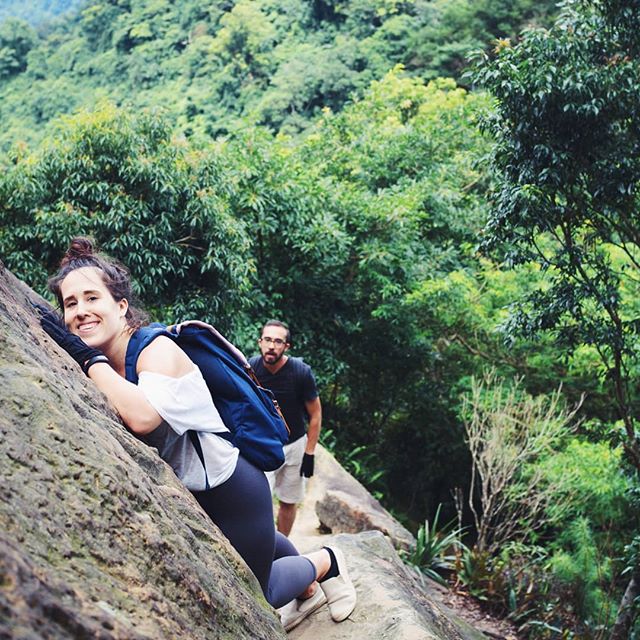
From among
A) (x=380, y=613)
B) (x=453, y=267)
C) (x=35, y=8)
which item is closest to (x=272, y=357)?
(x=380, y=613)

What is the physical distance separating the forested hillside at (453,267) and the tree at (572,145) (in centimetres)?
2

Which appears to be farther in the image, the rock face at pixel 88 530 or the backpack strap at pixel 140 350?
the backpack strap at pixel 140 350

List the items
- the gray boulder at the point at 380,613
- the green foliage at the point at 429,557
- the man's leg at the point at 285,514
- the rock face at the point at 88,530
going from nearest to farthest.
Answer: the rock face at the point at 88,530 < the gray boulder at the point at 380,613 < the man's leg at the point at 285,514 < the green foliage at the point at 429,557

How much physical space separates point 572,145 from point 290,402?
2969 millimetres

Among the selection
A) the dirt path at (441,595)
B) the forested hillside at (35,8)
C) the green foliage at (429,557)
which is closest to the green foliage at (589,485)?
the green foliage at (429,557)

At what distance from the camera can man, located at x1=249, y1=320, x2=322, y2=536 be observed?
5145 millimetres

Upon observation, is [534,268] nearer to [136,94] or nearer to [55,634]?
[55,634]

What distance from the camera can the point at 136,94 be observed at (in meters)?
33.3

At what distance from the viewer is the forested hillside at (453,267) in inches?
217

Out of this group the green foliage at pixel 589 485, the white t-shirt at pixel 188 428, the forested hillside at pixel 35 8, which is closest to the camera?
the white t-shirt at pixel 188 428

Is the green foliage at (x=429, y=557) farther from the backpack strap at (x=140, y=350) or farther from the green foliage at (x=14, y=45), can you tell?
the green foliage at (x=14, y=45)

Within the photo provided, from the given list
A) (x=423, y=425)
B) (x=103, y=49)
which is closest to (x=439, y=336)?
(x=423, y=425)

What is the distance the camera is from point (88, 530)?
1384mm

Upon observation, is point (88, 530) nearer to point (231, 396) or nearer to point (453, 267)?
point (231, 396)
